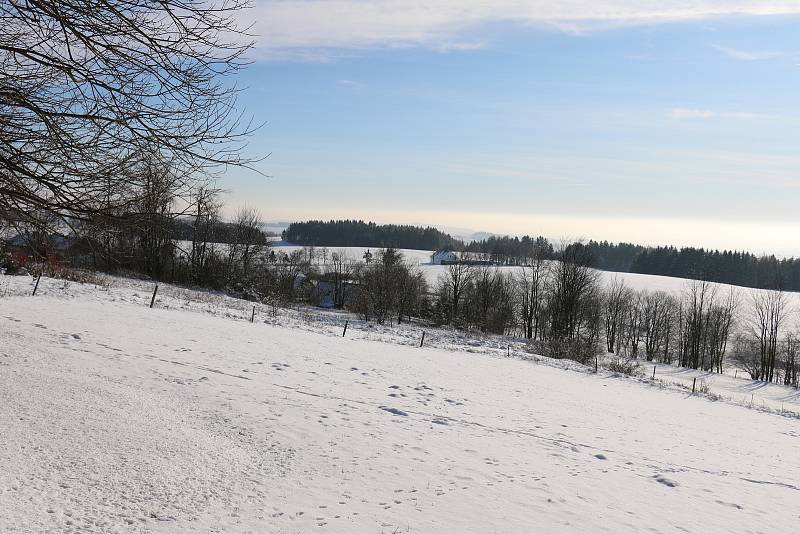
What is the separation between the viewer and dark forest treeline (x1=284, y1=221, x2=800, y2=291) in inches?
5049

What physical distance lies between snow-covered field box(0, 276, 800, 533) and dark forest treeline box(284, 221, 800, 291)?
51.1 metres

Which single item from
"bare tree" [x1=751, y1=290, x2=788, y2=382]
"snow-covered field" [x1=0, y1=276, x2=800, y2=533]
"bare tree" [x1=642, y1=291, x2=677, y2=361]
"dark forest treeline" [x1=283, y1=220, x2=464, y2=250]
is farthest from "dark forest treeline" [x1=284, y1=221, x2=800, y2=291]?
"snow-covered field" [x1=0, y1=276, x2=800, y2=533]

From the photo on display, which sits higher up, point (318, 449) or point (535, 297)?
point (535, 297)

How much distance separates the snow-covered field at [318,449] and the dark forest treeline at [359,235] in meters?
156

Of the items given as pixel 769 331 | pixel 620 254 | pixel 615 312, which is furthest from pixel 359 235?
pixel 769 331

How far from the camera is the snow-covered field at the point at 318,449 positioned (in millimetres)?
6109

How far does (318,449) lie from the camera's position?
848 cm

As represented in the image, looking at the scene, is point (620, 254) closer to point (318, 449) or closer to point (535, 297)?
point (535, 297)

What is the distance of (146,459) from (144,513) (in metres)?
1.40

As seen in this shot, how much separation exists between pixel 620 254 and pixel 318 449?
659ft

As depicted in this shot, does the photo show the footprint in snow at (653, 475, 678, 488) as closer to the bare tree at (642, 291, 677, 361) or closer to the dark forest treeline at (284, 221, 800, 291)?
the dark forest treeline at (284, 221, 800, 291)

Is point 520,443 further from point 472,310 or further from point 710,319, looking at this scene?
point 710,319

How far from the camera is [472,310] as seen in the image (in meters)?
72.2

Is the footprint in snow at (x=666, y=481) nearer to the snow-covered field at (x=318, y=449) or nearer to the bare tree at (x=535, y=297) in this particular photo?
the snow-covered field at (x=318, y=449)
